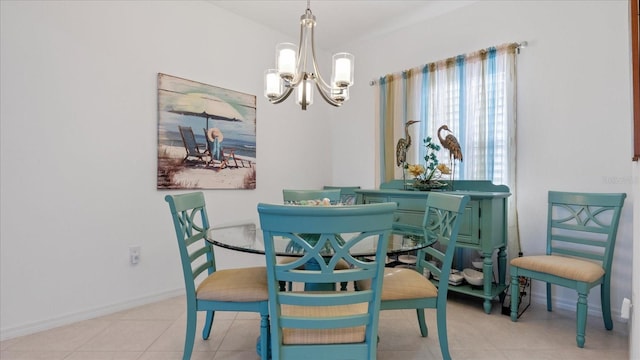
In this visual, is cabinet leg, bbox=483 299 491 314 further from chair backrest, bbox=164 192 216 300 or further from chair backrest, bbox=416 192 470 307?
chair backrest, bbox=164 192 216 300

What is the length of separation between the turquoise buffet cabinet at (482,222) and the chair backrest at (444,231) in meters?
0.52

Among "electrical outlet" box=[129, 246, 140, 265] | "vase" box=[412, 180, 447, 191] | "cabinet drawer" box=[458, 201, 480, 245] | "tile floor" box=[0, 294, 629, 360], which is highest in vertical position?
"vase" box=[412, 180, 447, 191]

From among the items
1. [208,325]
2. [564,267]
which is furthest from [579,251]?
[208,325]

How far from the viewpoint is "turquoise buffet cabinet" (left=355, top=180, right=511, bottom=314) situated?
2.39 meters

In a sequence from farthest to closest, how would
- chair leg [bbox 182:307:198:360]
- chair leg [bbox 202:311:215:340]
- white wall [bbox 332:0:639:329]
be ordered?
white wall [bbox 332:0:639:329] → chair leg [bbox 202:311:215:340] → chair leg [bbox 182:307:198:360]

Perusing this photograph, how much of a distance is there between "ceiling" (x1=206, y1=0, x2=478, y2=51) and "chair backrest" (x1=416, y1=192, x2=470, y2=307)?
212 cm

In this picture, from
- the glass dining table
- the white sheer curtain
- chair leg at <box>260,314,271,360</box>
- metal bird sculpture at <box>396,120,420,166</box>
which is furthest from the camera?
metal bird sculpture at <box>396,120,420,166</box>

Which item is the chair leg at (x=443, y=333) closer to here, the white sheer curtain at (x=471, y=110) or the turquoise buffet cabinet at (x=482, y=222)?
the turquoise buffet cabinet at (x=482, y=222)

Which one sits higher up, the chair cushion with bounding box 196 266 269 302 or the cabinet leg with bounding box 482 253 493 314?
the chair cushion with bounding box 196 266 269 302

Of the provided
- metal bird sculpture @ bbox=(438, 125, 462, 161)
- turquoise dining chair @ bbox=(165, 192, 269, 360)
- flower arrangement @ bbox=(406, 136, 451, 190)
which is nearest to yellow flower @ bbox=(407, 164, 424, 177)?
flower arrangement @ bbox=(406, 136, 451, 190)

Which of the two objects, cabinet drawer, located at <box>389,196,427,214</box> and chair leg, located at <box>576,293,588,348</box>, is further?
cabinet drawer, located at <box>389,196,427,214</box>

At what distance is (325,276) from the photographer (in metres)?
1.15

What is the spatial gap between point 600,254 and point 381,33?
291cm

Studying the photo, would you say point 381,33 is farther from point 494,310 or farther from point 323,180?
point 494,310
